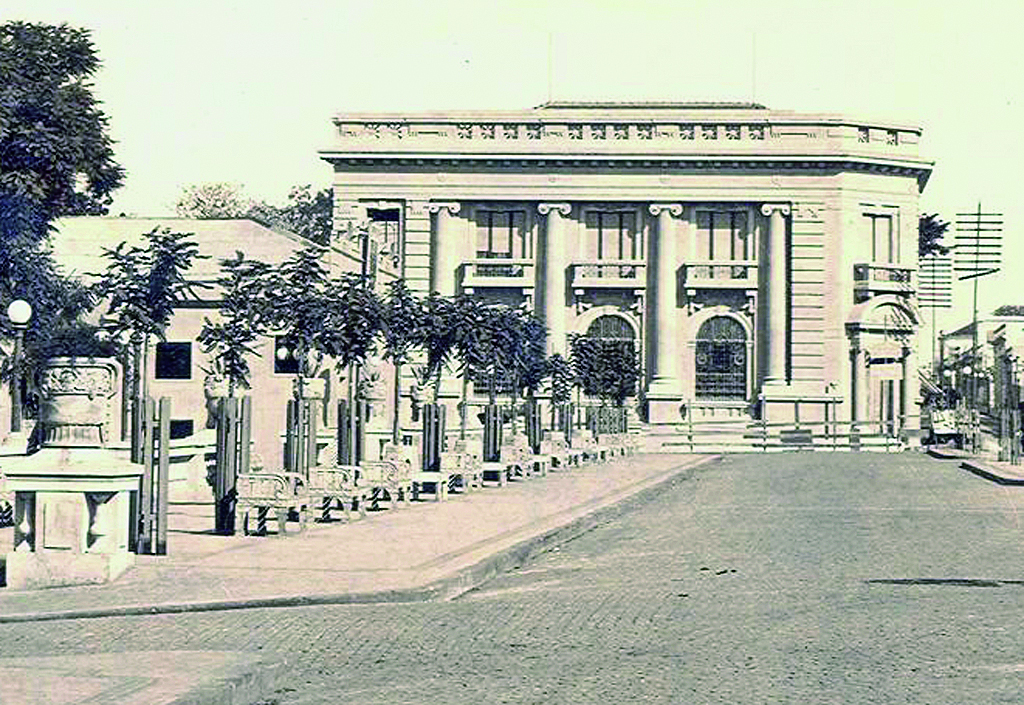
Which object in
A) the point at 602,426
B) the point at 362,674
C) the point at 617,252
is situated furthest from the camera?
the point at 617,252

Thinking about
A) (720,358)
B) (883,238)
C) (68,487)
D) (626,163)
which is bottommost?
(68,487)

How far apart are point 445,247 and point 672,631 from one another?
72.7m

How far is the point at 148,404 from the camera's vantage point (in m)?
20.3

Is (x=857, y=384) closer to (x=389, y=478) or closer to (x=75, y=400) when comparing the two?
(x=389, y=478)

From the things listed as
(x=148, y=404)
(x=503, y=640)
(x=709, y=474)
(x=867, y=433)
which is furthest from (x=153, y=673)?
(x=867, y=433)

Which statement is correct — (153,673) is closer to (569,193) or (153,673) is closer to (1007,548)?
(1007,548)

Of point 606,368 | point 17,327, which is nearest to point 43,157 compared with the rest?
point 17,327

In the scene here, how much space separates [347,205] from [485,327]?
148 feet

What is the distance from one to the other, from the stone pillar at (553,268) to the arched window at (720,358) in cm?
629

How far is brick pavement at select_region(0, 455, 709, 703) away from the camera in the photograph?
1391cm

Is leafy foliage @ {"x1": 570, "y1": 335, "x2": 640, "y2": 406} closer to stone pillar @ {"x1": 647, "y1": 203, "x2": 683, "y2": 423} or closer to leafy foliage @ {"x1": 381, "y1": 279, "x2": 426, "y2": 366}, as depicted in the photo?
stone pillar @ {"x1": 647, "y1": 203, "x2": 683, "y2": 423}

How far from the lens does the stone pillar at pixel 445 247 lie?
8594 centimetres

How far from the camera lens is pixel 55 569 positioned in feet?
53.7

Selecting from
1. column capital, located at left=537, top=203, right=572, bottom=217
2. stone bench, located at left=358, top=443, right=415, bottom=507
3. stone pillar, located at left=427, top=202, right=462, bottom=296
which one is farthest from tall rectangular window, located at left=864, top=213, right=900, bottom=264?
stone bench, located at left=358, top=443, right=415, bottom=507
